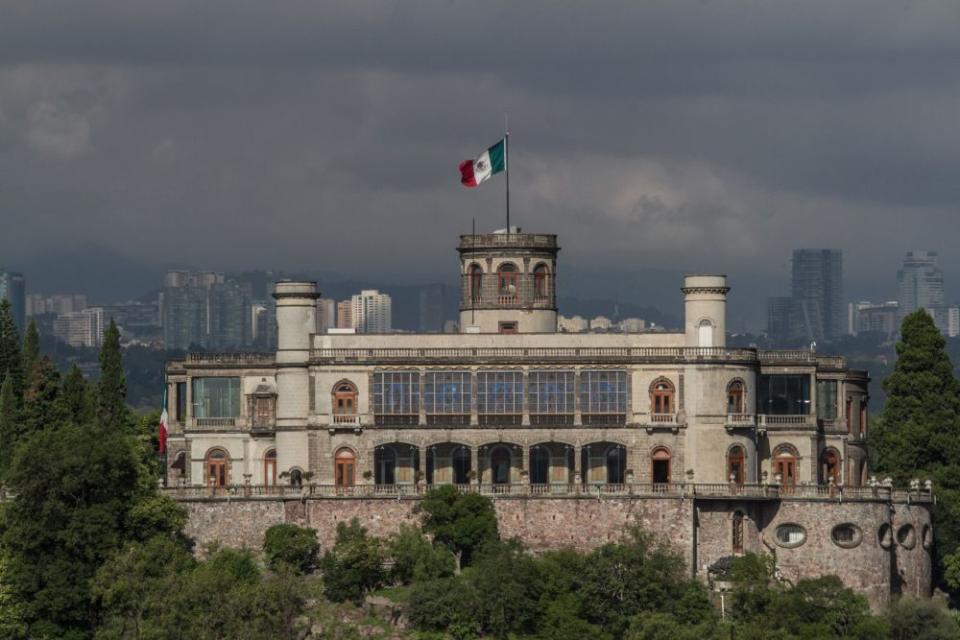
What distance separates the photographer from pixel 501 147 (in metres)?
125

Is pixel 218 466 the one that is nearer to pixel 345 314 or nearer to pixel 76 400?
pixel 76 400

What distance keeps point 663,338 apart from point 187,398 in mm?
22278

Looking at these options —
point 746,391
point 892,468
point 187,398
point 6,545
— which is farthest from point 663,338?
point 6,545

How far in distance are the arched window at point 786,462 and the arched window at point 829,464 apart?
2.57m

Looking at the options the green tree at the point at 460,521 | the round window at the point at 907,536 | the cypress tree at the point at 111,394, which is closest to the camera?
the green tree at the point at 460,521

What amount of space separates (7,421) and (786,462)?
36.5 m

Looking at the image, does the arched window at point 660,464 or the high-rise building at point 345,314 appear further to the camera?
the high-rise building at point 345,314

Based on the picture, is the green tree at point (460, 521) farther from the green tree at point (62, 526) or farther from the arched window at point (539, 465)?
A: the green tree at point (62, 526)

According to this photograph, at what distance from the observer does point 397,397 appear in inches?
4596

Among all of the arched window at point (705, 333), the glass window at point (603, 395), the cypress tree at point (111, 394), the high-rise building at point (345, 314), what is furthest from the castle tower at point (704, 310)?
the high-rise building at point (345, 314)

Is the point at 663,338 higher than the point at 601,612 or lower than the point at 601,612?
higher

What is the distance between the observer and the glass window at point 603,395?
11625 cm

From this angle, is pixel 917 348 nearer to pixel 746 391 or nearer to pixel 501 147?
pixel 746 391

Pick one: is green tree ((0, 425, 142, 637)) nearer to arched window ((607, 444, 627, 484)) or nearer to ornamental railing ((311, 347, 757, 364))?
ornamental railing ((311, 347, 757, 364))
